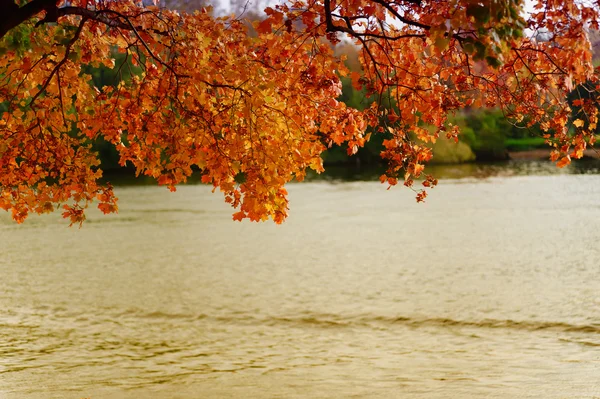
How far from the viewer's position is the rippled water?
9.25 metres

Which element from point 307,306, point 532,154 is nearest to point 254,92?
point 307,306

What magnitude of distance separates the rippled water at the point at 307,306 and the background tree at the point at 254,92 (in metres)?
2.58

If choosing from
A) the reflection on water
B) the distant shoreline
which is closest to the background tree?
the reflection on water

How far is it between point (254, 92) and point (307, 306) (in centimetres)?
708

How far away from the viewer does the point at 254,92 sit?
22.2ft

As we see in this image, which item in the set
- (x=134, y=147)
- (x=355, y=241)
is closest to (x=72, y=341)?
(x=134, y=147)

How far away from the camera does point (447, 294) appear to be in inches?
549

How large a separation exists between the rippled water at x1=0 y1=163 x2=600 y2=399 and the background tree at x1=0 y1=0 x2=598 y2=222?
2581 millimetres

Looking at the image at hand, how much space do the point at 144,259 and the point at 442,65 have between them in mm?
11702

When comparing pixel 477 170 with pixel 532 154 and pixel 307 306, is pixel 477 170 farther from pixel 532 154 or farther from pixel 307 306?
pixel 307 306

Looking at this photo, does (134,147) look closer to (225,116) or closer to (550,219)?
(225,116)

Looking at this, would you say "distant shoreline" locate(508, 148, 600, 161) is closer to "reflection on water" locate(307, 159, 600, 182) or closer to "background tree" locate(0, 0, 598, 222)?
"reflection on water" locate(307, 159, 600, 182)

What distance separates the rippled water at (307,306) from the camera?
30.3ft

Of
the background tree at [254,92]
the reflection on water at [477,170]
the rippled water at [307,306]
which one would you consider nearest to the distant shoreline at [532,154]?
the reflection on water at [477,170]
